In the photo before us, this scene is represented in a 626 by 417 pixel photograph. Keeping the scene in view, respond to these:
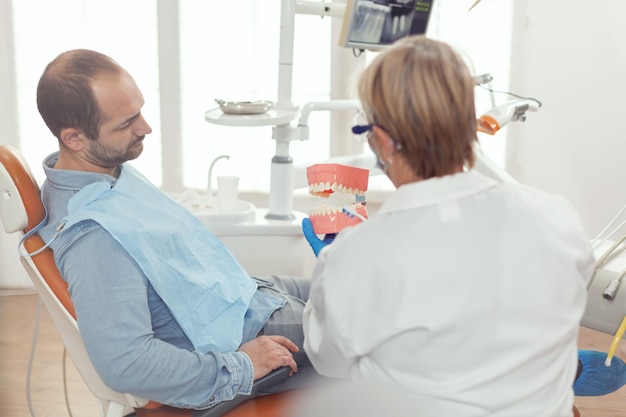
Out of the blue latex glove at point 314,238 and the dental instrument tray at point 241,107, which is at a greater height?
the dental instrument tray at point 241,107

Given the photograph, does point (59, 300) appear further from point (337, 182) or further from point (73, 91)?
point (337, 182)

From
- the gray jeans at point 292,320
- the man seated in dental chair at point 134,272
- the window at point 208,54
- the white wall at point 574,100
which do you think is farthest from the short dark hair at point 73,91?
the white wall at point 574,100

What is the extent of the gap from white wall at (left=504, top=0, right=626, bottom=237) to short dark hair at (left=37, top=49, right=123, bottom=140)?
2.10 metres

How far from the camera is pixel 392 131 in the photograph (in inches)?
40.7

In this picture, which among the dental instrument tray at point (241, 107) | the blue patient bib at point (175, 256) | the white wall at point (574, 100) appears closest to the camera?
the blue patient bib at point (175, 256)

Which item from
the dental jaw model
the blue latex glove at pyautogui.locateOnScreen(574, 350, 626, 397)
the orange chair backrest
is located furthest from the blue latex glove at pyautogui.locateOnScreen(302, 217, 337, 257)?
the blue latex glove at pyautogui.locateOnScreen(574, 350, 626, 397)

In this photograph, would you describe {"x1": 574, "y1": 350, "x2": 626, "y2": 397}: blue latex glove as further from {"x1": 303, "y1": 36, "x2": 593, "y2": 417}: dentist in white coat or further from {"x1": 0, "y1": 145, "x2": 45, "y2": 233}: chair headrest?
{"x1": 0, "y1": 145, "x2": 45, "y2": 233}: chair headrest

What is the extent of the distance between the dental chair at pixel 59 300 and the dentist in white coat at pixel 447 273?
381 mm

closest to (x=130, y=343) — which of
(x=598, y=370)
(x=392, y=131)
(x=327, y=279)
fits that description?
(x=327, y=279)

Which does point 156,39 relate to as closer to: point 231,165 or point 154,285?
point 231,165

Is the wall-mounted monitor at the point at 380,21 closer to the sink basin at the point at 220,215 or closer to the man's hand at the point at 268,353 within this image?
the sink basin at the point at 220,215

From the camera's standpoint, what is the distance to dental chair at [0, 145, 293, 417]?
133cm

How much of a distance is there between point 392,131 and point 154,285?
0.57 m

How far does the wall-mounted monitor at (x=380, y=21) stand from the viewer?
196 cm
